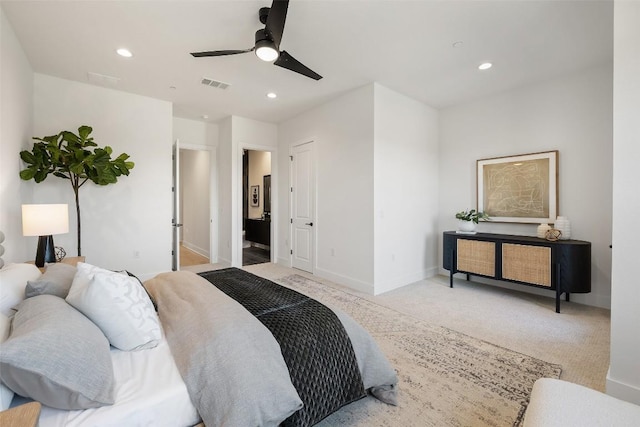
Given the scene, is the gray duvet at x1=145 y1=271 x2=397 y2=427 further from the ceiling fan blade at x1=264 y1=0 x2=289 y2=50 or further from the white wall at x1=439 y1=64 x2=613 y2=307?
the white wall at x1=439 y1=64 x2=613 y2=307

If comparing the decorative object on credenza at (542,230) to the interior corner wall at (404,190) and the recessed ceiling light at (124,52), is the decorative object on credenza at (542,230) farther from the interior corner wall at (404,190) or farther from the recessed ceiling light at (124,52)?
the recessed ceiling light at (124,52)

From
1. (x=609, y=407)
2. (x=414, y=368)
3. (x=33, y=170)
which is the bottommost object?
(x=414, y=368)

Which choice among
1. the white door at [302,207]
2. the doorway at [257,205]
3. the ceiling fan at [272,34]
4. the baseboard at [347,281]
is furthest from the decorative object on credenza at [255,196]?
the ceiling fan at [272,34]

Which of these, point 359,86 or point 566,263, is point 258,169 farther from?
point 566,263

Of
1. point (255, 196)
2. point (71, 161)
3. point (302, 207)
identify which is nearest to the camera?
point (71, 161)

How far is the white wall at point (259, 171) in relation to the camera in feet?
24.5

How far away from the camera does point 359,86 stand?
12.8ft

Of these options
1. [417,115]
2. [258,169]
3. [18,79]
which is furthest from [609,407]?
[258,169]

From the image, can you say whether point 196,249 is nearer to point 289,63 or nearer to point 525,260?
point 289,63

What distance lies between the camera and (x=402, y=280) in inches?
169

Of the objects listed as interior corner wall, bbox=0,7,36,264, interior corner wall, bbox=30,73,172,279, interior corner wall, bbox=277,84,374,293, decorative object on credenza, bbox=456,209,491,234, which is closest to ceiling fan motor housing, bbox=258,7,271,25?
interior corner wall, bbox=277,84,374,293

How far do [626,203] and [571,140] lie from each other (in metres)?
2.39

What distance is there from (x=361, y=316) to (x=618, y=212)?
226 cm

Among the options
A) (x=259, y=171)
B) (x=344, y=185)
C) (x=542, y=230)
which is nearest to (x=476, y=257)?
(x=542, y=230)
